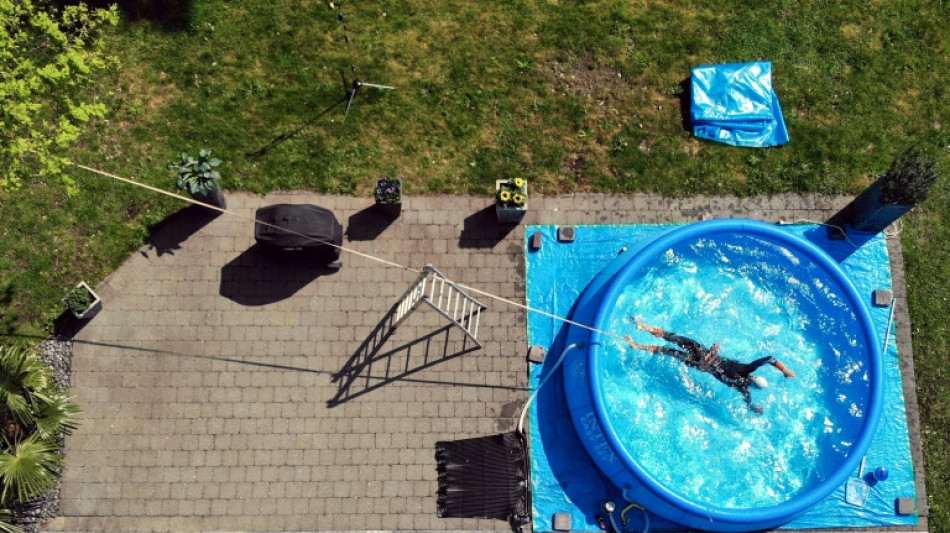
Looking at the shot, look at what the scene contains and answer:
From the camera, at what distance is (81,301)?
1124cm

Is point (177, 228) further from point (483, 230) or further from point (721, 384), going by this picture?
point (721, 384)

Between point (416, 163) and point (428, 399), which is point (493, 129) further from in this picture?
point (428, 399)

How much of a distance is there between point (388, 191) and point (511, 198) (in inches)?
85.7

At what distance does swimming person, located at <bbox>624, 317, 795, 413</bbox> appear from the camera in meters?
11.3

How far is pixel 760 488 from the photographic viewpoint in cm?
1155

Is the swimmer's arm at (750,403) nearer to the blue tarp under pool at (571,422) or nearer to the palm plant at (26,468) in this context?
the blue tarp under pool at (571,422)

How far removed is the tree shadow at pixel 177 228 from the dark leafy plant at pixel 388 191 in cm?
316

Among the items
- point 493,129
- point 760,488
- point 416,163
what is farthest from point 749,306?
point 416,163

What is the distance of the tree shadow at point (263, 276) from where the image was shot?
470 inches

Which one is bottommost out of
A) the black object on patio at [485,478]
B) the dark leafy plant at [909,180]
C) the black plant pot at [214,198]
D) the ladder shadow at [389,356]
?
the black object on patio at [485,478]

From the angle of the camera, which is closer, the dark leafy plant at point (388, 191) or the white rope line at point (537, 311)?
the white rope line at point (537, 311)

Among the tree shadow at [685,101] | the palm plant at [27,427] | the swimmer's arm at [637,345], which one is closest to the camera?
the palm plant at [27,427]

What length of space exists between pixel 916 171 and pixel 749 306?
11.5 feet

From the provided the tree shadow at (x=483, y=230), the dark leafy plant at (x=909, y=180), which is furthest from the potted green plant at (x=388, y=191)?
the dark leafy plant at (x=909, y=180)
